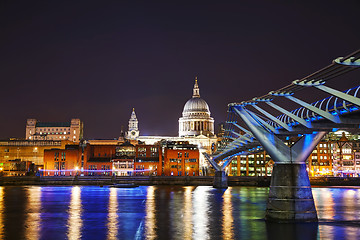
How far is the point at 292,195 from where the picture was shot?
117 ft

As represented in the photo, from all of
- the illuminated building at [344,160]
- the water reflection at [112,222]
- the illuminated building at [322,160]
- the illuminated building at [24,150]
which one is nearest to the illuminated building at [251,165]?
the illuminated building at [322,160]

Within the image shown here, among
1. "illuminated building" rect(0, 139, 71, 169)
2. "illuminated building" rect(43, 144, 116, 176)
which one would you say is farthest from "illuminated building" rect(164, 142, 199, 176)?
"illuminated building" rect(0, 139, 71, 169)

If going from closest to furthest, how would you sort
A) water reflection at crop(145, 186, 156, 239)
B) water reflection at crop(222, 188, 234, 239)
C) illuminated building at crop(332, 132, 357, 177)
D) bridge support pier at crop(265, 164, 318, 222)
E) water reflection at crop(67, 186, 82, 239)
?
water reflection at crop(67, 186, 82, 239) → water reflection at crop(222, 188, 234, 239) → water reflection at crop(145, 186, 156, 239) → bridge support pier at crop(265, 164, 318, 222) → illuminated building at crop(332, 132, 357, 177)

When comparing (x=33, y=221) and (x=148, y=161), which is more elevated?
(x=148, y=161)

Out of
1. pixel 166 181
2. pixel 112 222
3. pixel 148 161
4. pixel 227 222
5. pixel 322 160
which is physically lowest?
pixel 227 222

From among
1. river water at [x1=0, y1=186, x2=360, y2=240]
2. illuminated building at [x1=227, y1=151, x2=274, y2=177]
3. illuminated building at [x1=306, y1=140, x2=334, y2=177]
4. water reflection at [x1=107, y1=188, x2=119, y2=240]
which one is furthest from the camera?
illuminated building at [x1=227, y1=151, x2=274, y2=177]

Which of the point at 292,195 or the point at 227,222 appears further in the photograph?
the point at 227,222

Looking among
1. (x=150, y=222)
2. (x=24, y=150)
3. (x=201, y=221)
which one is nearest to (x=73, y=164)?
(x=24, y=150)

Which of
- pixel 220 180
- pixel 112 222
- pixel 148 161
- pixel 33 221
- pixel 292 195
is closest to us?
pixel 292 195

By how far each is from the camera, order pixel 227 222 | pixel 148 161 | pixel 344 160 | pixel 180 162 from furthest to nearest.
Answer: pixel 148 161 < pixel 180 162 < pixel 344 160 < pixel 227 222

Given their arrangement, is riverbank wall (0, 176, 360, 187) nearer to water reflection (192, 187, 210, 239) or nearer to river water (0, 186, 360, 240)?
river water (0, 186, 360, 240)

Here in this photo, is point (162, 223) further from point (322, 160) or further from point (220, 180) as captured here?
point (322, 160)

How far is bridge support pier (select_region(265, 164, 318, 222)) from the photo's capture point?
35625mm

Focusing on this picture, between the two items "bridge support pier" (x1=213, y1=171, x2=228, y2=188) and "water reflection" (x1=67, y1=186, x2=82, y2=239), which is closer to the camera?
"water reflection" (x1=67, y1=186, x2=82, y2=239)
